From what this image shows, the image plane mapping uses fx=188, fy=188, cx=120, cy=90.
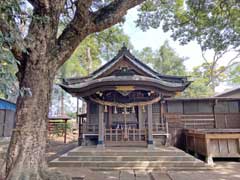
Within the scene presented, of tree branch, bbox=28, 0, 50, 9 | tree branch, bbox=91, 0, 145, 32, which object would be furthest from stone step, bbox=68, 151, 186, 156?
tree branch, bbox=28, 0, 50, 9

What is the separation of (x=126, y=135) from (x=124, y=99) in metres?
1.77

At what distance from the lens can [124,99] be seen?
9078mm

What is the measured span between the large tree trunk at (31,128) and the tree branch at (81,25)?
22.2 inches

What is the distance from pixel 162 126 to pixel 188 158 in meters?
3.16

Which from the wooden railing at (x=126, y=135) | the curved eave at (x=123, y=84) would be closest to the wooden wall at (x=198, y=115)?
the wooden railing at (x=126, y=135)

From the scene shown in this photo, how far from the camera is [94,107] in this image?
9469 mm

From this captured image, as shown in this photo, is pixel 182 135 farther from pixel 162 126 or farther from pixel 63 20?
pixel 63 20

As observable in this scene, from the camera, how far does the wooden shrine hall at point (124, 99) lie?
7.79m

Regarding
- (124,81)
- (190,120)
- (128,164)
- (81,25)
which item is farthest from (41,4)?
(190,120)

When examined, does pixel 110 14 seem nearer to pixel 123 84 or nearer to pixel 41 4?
pixel 41 4

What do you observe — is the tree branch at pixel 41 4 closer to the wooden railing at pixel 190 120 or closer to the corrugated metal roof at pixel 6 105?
the wooden railing at pixel 190 120

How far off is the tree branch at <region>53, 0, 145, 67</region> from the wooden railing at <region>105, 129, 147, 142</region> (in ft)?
14.9

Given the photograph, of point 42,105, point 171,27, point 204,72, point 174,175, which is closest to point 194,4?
point 171,27

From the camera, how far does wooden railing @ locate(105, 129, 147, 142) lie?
816 centimetres
